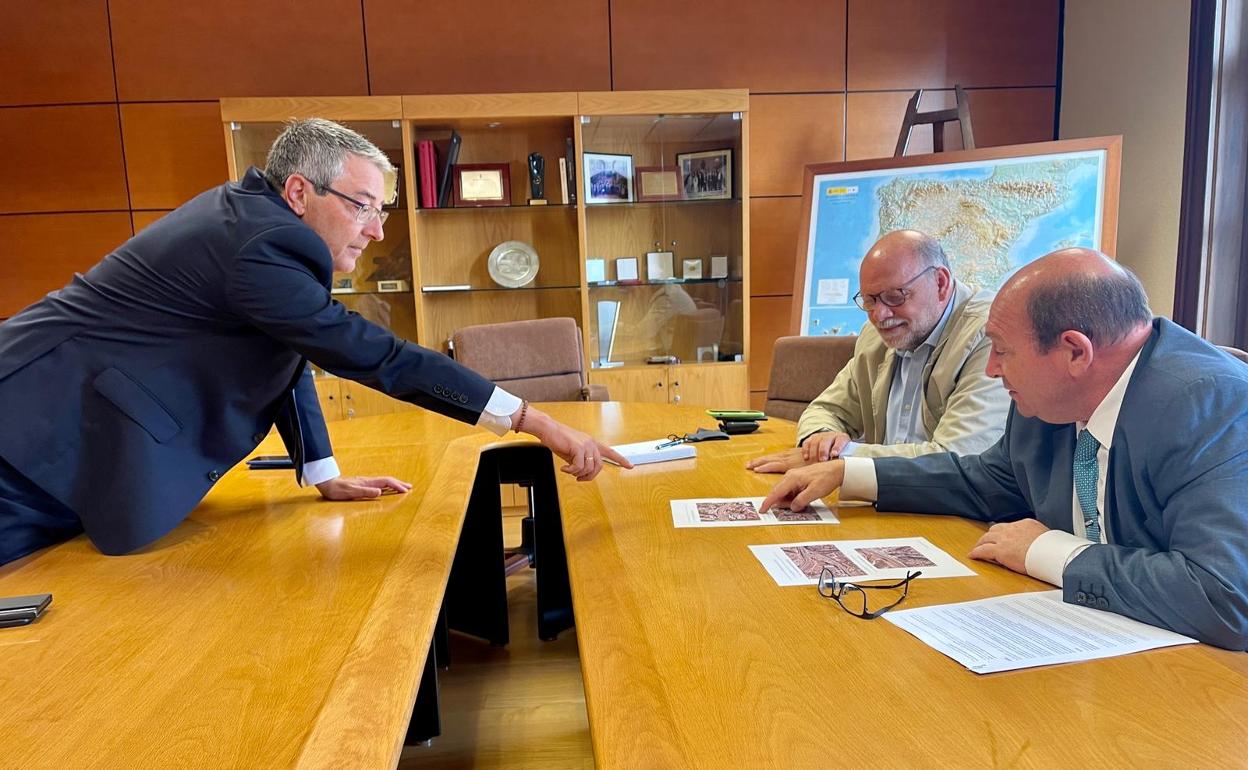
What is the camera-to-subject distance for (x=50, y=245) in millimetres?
4477

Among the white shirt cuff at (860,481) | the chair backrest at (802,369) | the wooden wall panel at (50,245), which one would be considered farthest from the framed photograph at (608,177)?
the white shirt cuff at (860,481)

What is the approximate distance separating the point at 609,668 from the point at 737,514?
69cm

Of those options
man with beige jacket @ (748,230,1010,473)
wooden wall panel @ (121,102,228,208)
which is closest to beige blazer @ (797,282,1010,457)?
man with beige jacket @ (748,230,1010,473)

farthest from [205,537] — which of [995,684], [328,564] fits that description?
[995,684]

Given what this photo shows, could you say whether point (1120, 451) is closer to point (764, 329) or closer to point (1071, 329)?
point (1071, 329)

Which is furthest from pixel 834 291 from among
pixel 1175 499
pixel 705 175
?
pixel 1175 499

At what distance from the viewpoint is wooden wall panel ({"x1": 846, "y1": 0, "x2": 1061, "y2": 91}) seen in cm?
465

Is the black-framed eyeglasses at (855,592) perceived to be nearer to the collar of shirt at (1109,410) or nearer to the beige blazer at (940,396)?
the collar of shirt at (1109,410)

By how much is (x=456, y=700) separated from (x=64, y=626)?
4.78 feet

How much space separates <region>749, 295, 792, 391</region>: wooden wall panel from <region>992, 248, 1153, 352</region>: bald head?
3.53 m

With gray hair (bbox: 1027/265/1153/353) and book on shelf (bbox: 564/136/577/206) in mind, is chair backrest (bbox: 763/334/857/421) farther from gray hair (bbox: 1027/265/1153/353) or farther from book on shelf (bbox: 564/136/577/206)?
gray hair (bbox: 1027/265/1153/353)

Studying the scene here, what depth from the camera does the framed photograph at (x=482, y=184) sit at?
438 cm

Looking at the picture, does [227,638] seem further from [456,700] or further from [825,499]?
[456,700]

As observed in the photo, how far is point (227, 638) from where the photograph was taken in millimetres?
1155
